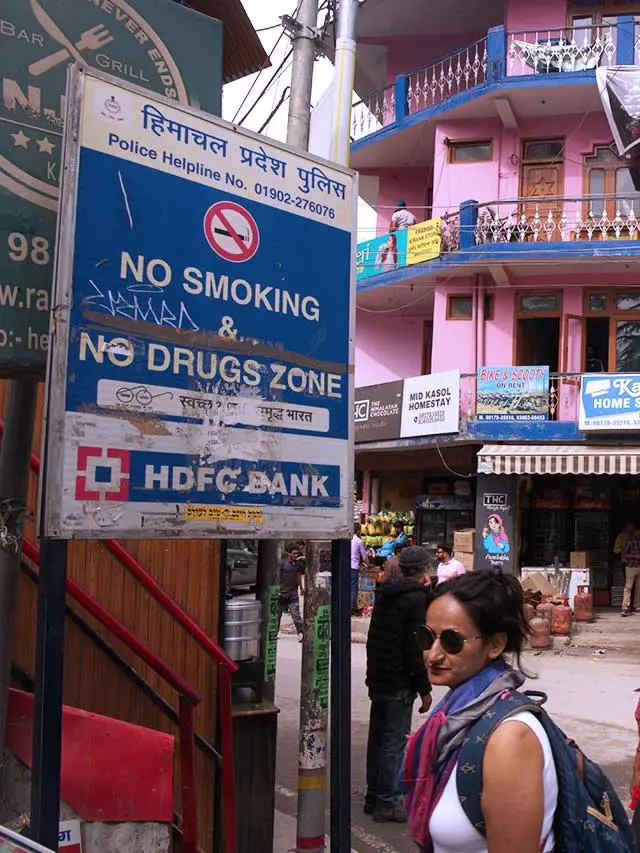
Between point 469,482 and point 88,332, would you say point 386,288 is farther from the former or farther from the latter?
point 88,332

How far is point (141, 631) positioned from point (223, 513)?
159 centimetres

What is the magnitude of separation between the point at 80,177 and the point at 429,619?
1.66 meters

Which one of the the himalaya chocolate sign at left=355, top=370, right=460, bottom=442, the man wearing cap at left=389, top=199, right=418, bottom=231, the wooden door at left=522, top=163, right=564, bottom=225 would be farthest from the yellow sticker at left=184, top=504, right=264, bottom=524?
the man wearing cap at left=389, top=199, right=418, bottom=231

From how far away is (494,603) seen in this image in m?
2.29

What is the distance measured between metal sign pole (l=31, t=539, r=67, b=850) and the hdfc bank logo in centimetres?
25

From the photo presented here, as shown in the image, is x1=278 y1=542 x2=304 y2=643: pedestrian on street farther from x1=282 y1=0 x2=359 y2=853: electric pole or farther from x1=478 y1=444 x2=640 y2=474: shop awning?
x1=282 y1=0 x2=359 y2=853: electric pole

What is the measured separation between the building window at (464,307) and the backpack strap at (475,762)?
58.3 feet

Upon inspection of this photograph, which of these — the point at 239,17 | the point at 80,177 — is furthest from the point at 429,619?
the point at 239,17

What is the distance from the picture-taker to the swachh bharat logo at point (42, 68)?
2990mm

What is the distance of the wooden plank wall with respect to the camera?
399 cm

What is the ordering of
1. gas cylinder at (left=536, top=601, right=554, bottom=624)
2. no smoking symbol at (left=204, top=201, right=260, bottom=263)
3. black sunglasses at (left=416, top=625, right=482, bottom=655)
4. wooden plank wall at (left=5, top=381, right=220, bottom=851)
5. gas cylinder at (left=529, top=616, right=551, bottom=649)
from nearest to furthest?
black sunglasses at (left=416, top=625, right=482, bottom=655), no smoking symbol at (left=204, top=201, right=260, bottom=263), wooden plank wall at (left=5, top=381, right=220, bottom=851), gas cylinder at (left=529, top=616, right=551, bottom=649), gas cylinder at (left=536, top=601, right=554, bottom=624)

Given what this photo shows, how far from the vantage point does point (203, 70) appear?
11.6 feet

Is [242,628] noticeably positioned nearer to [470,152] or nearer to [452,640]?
[452,640]

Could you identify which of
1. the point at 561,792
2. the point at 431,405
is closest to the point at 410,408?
the point at 431,405
